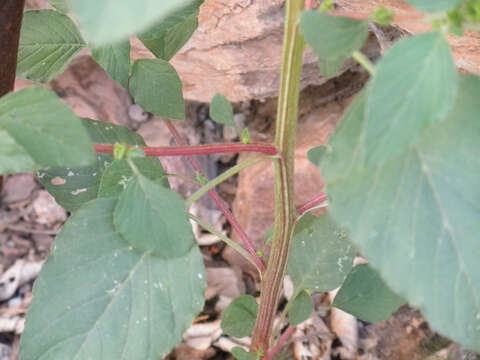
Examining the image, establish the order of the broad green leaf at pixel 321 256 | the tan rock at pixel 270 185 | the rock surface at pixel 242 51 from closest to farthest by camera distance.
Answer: the broad green leaf at pixel 321 256, the rock surface at pixel 242 51, the tan rock at pixel 270 185

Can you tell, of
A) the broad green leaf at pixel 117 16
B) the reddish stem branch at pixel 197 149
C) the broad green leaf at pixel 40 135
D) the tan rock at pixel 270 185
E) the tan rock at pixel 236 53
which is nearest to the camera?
the broad green leaf at pixel 117 16

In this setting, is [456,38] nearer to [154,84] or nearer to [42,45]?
[154,84]

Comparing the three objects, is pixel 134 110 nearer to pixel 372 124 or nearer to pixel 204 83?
pixel 204 83

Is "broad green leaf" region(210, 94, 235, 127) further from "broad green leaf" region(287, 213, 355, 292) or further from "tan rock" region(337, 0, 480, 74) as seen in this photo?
"tan rock" region(337, 0, 480, 74)

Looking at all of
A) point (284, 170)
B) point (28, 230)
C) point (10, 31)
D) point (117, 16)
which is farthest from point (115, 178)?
point (28, 230)

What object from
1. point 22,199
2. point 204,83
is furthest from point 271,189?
point 22,199

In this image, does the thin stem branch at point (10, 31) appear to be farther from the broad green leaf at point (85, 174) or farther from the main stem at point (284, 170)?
the main stem at point (284, 170)

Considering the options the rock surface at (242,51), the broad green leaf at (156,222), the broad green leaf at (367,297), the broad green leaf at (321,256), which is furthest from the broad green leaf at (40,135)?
the rock surface at (242,51)
